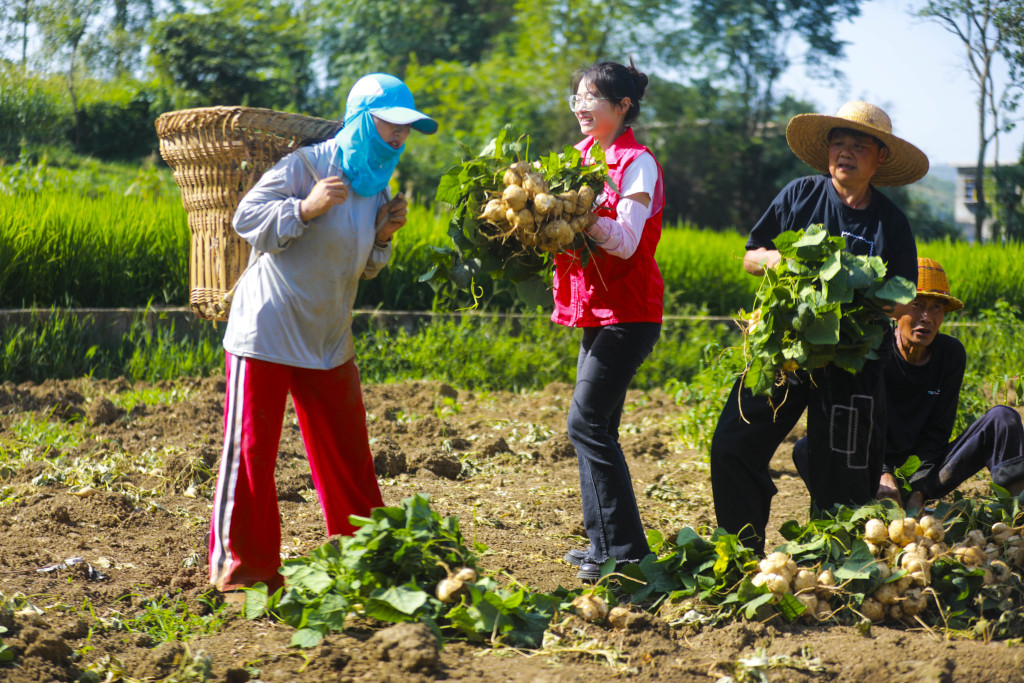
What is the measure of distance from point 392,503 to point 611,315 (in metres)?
1.60

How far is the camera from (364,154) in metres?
3.02

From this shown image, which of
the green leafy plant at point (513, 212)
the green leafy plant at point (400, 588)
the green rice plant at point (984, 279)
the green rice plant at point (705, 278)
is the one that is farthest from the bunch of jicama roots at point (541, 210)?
the green rice plant at point (984, 279)

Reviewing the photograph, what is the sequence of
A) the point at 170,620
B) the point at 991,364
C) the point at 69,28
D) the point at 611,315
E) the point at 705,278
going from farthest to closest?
the point at 69,28, the point at 705,278, the point at 991,364, the point at 611,315, the point at 170,620

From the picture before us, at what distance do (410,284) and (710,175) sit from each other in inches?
372

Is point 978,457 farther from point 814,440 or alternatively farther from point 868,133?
point 868,133

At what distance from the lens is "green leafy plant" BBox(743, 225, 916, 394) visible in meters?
3.00

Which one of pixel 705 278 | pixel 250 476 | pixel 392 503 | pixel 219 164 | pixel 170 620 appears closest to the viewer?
pixel 170 620

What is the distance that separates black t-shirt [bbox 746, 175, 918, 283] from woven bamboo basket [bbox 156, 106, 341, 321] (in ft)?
8.27

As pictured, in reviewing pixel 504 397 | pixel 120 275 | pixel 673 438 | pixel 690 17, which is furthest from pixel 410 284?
pixel 690 17

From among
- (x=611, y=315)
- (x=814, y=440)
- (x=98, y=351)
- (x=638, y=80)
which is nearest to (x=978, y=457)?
(x=814, y=440)

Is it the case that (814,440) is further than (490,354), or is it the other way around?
(490,354)

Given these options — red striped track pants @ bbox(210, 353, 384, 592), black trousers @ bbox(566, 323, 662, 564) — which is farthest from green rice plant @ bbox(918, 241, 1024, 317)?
red striped track pants @ bbox(210, 353, 384, 592)

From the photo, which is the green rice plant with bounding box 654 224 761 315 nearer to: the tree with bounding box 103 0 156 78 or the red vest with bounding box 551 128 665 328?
the red vest with bounding box 551 128 665 328

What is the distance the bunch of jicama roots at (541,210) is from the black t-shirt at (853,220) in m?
0.80
